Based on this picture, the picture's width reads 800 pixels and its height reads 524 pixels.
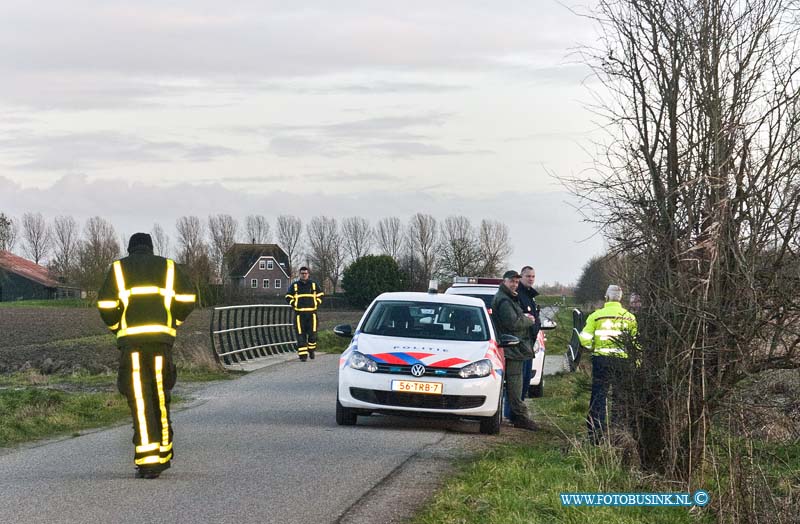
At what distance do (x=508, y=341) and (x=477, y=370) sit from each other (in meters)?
0.74

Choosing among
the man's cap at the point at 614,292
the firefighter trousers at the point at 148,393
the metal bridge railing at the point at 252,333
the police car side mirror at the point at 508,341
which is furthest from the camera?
the metal bridge railing at the point at 252,333

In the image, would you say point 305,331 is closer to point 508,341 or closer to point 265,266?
point 508,341

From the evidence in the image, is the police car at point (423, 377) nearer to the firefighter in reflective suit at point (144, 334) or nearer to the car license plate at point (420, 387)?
the car license plate at point (420, 387)

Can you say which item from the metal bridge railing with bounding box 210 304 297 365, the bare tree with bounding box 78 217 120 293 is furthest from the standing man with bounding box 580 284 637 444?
the bare tree with bounding box 78 217 120 293

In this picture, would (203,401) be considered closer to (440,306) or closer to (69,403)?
(69,403)

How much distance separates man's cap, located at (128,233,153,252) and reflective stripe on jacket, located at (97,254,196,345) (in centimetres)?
15

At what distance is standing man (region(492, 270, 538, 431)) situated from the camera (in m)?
13.6

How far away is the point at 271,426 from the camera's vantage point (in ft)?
42.3

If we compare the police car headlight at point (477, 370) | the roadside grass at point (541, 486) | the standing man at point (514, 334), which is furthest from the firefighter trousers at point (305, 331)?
the roadside grass at point (541, 486)

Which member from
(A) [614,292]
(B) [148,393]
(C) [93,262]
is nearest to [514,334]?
(A) [614,292]

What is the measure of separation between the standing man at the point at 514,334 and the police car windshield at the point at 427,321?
0.85 feet

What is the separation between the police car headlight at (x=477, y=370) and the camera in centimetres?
1273

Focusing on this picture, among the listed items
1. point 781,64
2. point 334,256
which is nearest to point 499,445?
point 781,64

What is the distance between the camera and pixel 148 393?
364 inches
